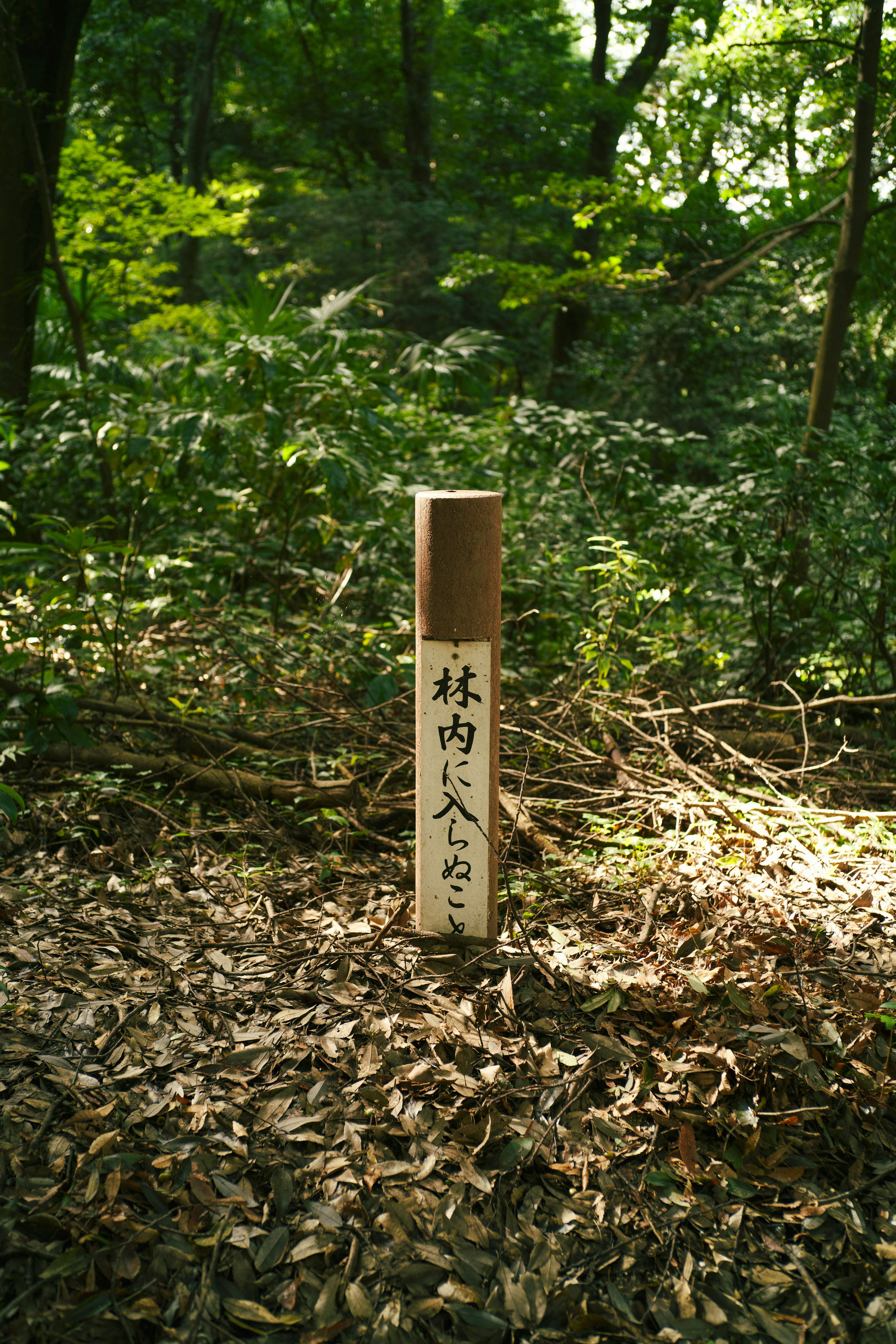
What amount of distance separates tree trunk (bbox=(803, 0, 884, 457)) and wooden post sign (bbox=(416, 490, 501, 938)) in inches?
123

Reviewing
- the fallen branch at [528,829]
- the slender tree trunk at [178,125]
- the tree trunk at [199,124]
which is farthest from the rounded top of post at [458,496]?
the slender tree trunk at [178,125]

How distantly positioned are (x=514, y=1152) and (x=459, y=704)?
3.36ft

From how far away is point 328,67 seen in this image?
14.7 meters

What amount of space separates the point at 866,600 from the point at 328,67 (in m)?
14.1

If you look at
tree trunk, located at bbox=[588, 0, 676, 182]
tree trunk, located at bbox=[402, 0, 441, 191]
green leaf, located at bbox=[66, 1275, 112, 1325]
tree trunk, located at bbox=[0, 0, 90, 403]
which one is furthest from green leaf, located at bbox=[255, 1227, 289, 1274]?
tree trunk, located at bbox=[402, 0, 441, 191]

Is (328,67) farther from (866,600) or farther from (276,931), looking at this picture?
(276,931)

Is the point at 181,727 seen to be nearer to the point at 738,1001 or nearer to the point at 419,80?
the point at 738,1001

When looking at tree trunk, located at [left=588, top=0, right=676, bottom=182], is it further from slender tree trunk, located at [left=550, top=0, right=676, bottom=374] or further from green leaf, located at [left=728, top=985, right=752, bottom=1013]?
green leaf, located at [left=728, top=985, right=752, bottom=1013]

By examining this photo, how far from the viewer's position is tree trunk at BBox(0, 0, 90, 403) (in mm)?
5645

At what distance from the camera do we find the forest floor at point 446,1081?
62.5 inches

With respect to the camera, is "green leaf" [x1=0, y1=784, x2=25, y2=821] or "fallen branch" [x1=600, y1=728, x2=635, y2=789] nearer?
"green leaf" [x1=0, y1=784, x2=25, y2=821]

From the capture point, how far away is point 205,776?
3.48 m

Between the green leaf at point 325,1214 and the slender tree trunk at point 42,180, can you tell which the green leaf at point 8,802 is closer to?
the green leaf at point 325,1214

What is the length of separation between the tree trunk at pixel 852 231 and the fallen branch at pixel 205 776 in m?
3.13
